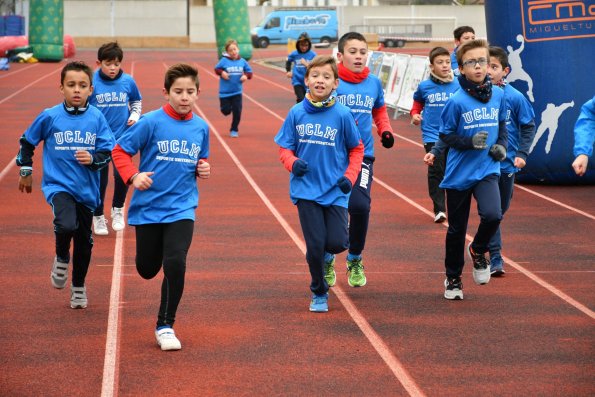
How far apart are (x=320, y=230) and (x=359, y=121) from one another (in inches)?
52.4

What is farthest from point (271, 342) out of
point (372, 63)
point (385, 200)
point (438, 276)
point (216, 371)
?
point (372, 63)

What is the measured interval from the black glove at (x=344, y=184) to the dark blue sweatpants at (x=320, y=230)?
0.21 meters

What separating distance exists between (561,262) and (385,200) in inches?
160

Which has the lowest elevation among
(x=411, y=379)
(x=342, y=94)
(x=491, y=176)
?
(x=411, y=379)

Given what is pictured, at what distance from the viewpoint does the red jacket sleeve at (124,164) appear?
22.3 feet

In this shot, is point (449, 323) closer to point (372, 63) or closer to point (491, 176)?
point (491, 176)

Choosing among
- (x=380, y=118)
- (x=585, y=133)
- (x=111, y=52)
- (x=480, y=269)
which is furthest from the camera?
(x=111, y=52)

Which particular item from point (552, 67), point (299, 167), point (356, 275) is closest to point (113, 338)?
point (299, 167)

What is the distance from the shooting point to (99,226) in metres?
11.1

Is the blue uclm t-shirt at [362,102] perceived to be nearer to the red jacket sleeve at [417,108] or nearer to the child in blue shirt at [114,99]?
the red jacket sleeve at [417,108]

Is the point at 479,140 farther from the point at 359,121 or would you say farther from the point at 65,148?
the point at 65,148

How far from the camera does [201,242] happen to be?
1075cm

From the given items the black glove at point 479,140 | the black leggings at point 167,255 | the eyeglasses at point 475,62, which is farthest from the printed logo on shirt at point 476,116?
the black leggings at point 167,255

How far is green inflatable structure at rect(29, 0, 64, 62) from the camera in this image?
156ft
